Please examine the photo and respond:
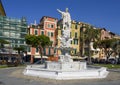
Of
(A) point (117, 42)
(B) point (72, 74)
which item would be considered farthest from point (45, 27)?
(B) point (72, 74)

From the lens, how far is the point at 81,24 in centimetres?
8500

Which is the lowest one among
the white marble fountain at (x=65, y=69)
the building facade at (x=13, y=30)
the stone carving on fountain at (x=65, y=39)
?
the white marble fountain at (x=65, y=69)

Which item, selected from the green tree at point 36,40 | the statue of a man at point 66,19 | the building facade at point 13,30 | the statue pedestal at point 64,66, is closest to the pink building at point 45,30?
the building facade at point 13,30

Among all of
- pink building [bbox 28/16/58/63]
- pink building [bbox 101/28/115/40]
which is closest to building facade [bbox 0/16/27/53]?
pink building [bbox 28/16/58/63]

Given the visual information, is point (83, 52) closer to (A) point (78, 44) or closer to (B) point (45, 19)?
(A) point (78, 44)

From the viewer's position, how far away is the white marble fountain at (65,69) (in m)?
21.6

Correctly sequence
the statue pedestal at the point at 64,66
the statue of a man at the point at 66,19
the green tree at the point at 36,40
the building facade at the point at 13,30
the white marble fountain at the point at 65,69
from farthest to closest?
the building facade at the point at 13,30
the green tree at the point at 36,40
the statue of a man at the point at 66,19
the statue pedestal at the point at 64,66
the white marble fountain at the point at 65,69

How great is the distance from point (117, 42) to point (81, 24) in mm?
15545

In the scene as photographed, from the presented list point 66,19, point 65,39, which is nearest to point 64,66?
point 65,39

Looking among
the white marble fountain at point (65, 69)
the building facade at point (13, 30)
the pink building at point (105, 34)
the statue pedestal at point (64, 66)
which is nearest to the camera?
the white marble fountain at point (65, 69)

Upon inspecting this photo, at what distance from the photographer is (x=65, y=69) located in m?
25.6

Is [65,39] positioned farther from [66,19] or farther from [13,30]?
[13,30]

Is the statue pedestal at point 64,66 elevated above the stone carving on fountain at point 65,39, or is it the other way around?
the stone carving on fountain at point 65,39

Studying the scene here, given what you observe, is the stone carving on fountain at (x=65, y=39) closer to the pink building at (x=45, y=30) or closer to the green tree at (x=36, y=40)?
the green tree at (x=36, y=40)
